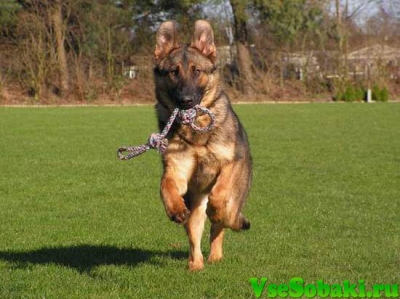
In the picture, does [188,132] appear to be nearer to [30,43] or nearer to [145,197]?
[145,197]

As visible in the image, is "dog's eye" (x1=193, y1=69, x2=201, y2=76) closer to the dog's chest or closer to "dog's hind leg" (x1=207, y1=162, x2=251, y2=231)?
the dog's chest

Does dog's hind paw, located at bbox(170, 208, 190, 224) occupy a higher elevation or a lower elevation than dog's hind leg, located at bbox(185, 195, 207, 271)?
higher

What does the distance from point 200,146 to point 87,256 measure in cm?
179

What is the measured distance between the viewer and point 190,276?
230 inches

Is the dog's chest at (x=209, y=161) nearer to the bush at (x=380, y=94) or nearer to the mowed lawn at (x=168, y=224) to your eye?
the mowed lawn at (x=168, y=224)

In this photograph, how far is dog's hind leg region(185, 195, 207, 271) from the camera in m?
6.20

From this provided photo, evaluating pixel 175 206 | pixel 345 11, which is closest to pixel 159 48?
pixel 175 206

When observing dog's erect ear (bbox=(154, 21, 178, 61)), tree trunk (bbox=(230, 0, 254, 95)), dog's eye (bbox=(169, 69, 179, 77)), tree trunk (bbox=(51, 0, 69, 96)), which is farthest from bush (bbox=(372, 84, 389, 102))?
dog's eye (bbox=(169, 69, 179, 77))

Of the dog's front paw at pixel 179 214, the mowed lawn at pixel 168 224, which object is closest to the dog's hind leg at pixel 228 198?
the mowed lawn at pixel 168 224

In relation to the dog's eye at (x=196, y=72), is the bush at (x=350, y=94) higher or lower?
lower

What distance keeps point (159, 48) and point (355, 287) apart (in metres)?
2.75

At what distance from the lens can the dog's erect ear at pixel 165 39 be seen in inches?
251

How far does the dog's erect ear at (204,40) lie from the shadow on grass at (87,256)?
201cm

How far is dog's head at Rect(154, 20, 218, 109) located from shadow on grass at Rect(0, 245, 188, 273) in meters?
1.57
